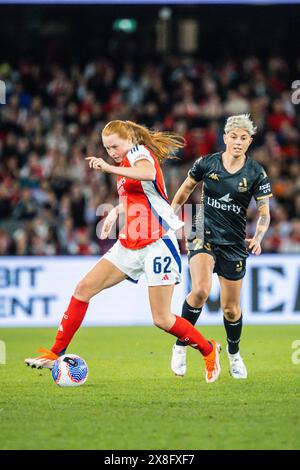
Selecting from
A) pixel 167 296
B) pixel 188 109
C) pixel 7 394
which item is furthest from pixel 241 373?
pixel 188 109

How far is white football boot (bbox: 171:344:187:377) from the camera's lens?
27.7 ft

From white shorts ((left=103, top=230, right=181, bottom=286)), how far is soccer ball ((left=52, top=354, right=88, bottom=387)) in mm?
804

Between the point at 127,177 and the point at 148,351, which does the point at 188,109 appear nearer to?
the point at 148,351

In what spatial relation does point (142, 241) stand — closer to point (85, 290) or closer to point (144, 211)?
point (144, 211)

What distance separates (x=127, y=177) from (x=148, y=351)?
3.99 meters

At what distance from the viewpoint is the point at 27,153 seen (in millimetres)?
17984

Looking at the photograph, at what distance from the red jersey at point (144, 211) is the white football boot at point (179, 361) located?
119 centimetres

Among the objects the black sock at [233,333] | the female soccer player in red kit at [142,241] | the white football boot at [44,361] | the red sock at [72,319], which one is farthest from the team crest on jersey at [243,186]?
the white football boot at [44,361]

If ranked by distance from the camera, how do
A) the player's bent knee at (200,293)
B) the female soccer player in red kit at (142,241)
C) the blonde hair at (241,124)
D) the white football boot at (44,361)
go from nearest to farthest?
the female soccer player in red kit at (142,241) < the white football boot at (44,361) < the blonde hair at (241,124) < the player's bent knee at (200,293)

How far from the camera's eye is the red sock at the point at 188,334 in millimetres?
7777

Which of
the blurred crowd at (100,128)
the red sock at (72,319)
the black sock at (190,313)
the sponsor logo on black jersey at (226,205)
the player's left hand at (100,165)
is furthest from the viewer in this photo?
the blurred crowd at (100,128)

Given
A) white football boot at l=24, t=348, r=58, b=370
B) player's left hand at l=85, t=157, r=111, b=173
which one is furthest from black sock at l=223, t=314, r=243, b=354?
player's left hand at l=85, t=157, r=111, b=173

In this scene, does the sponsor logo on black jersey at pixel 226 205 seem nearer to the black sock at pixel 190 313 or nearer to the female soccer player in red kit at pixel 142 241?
the female soccer player in red kit at pixel 142 241

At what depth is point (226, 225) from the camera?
8.36m
